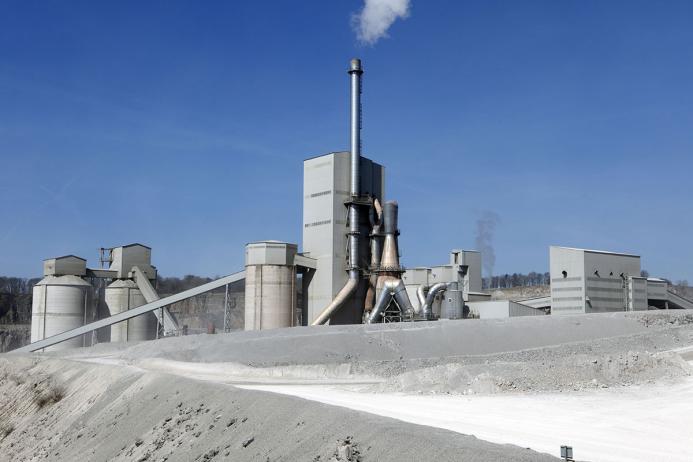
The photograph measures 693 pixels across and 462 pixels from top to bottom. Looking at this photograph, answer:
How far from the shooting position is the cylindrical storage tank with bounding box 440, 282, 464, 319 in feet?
170

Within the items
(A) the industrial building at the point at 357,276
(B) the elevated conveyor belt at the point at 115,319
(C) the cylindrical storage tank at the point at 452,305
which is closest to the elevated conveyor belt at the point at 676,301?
(A) the industrial building at the point at 357,276

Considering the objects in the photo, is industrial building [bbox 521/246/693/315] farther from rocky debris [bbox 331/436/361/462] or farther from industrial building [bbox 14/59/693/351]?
rocky debris [bbox 331/436/361/462]

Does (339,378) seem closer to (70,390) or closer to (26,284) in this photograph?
(70,390)

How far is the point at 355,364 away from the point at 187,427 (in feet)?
48.2

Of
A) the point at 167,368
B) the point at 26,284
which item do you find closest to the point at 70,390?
the point at 167,368

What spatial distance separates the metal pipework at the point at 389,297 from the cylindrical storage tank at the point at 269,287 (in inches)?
289

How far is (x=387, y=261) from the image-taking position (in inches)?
2119

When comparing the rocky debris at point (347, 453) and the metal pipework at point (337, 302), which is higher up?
the metal pipework at point (337, 302)

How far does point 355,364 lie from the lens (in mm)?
32844

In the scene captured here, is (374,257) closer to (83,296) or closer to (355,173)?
(355,173)

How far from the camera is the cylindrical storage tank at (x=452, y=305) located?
51938 millimetres

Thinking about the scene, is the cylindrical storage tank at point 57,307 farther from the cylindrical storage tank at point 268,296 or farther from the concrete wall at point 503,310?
the concrete wall at point 503,310

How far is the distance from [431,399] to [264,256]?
34507mm

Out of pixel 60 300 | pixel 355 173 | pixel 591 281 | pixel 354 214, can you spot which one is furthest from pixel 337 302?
pixel 60 300
